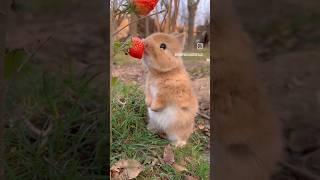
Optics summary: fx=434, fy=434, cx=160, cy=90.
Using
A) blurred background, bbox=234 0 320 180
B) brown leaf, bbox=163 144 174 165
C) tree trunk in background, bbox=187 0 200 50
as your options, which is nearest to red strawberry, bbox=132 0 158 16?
tree trunk in background, bbox=187 0 200 50

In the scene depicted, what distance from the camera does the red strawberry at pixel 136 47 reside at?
171 centimetres

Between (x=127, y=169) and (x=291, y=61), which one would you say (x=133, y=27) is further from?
(x=291, y=61)

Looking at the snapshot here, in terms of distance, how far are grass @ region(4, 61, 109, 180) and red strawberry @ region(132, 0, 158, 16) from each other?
14.2 inches

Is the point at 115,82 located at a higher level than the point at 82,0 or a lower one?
lower

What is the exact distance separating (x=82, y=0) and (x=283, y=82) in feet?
3.03

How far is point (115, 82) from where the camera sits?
174 centimetres

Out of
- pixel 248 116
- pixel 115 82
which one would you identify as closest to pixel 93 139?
pixel 115 82

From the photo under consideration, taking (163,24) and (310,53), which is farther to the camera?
(310,53)

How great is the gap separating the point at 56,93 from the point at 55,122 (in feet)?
0.41

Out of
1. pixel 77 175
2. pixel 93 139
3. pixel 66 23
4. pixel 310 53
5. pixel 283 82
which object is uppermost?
pixel 66 23

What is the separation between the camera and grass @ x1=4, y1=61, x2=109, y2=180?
1849 mm

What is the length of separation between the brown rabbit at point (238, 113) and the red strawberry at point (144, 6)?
10.7 inches

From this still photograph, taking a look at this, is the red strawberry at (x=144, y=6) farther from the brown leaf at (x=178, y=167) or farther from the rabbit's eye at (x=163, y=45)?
the brown leaf at (x=178, y=167)

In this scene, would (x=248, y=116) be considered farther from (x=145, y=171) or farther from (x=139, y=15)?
(x=139, y=15)
